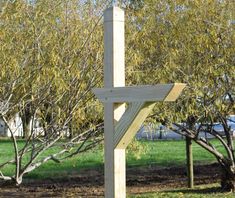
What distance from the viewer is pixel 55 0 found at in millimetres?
6875

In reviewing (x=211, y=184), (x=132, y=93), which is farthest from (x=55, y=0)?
(x=211, y=184)

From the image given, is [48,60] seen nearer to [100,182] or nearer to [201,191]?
[201,191]

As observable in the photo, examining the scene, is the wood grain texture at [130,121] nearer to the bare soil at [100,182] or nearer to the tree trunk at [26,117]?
the tree trunk at [26,117]

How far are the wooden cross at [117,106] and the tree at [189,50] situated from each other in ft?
12.3

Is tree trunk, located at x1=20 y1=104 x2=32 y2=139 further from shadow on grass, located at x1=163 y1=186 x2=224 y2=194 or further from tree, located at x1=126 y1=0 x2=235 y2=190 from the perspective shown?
shadow on grass, located at x1=163 y1=186 x2=224 y2=194

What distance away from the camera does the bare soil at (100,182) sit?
36.2 feet

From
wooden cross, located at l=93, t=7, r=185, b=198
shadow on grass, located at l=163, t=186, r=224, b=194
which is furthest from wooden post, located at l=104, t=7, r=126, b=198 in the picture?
shadow on grass, located at l=163, t=186, r=224, b=194

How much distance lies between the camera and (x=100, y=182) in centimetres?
1247

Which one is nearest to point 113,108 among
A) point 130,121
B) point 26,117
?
point 130,121

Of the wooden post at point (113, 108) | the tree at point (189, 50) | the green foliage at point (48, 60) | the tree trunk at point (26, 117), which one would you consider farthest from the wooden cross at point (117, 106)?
the tree at point (189, 50)

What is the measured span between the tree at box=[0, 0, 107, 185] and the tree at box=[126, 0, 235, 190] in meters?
1.25

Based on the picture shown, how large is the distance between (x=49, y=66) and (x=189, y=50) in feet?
9.75

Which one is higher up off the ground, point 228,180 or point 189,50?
point 189,50

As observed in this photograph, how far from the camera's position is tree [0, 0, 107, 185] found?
639 centimetres
